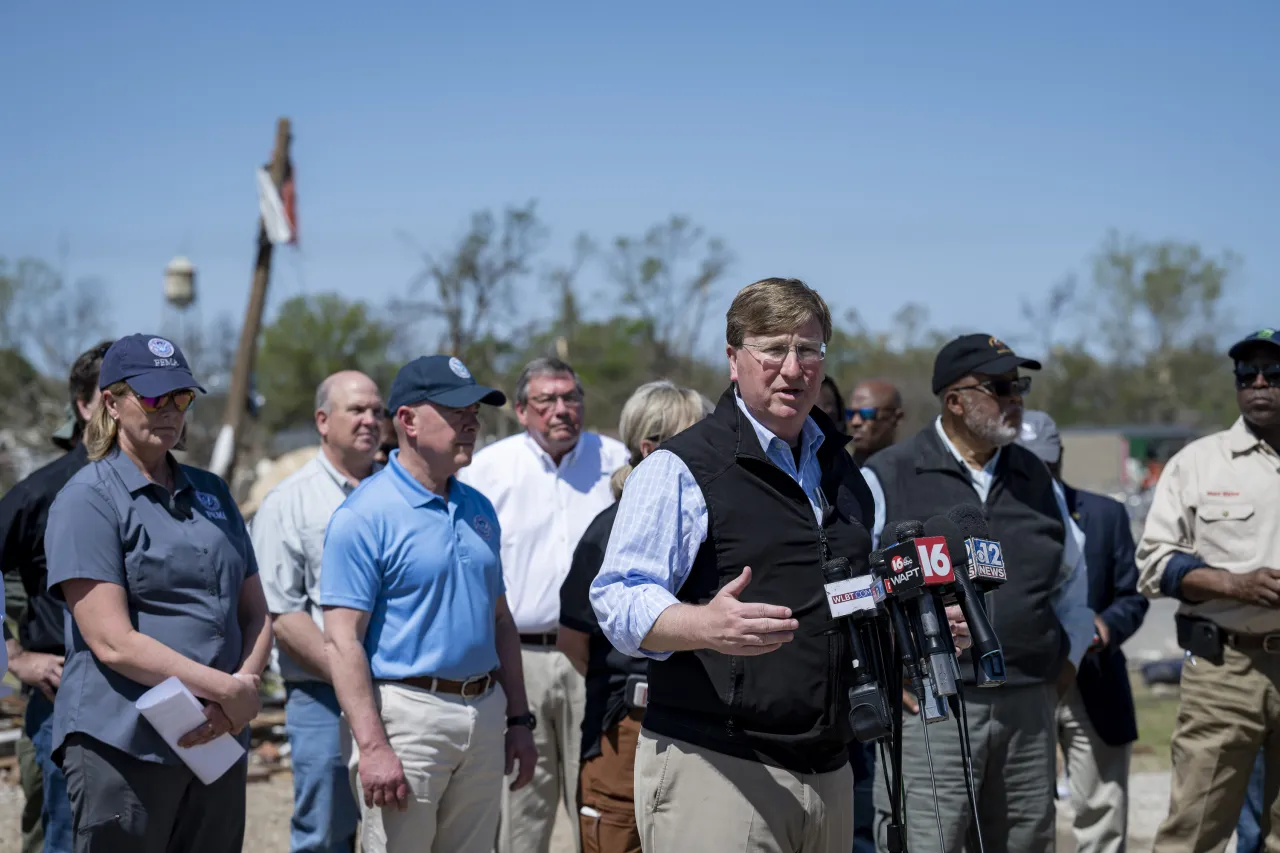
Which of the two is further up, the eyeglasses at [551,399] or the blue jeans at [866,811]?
the eyeglasses at [551,399]

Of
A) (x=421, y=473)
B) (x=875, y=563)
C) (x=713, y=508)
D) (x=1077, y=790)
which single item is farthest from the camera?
(x=1077, y=790)

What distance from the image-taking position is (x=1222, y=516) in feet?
18.4

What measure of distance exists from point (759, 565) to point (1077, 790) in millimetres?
3656

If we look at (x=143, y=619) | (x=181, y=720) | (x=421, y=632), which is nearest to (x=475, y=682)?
(x=421, y=632)

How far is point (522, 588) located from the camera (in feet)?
19.2

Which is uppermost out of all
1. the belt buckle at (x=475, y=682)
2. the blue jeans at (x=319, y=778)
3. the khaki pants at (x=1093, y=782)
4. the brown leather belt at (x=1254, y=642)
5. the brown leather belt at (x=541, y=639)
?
the belt buckle at (x=475, y=682)

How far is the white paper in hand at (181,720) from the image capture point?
12.8ft

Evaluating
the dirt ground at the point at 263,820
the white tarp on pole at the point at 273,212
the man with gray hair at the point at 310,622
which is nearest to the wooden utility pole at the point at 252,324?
the white tarp on pole at the point at 273,212

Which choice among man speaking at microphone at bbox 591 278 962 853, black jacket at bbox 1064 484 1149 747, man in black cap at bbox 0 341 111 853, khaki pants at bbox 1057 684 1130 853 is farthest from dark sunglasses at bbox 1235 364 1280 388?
man in black cap at bbox 0 341 111 853

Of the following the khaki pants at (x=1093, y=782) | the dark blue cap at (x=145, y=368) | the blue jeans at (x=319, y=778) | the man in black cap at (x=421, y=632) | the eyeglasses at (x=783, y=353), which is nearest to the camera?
the eyeglasses at (x=783, y=353)

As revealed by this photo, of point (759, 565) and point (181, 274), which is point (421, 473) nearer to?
point (759, 565)

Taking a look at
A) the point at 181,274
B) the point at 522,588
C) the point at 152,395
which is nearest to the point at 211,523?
the point at 152,395

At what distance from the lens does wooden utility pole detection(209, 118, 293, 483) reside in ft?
44.3

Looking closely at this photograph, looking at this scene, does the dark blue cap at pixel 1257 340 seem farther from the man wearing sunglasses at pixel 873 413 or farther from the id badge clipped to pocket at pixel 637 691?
the id badge clipped to pocket at pixel 637 691
